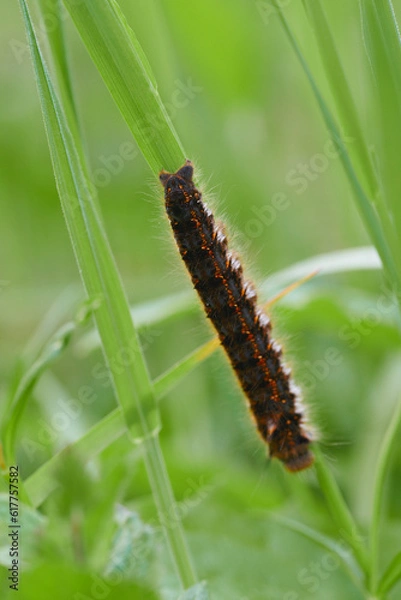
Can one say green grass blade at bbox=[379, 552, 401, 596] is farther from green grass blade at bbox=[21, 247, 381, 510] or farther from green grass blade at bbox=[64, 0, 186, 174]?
green grass blade at bbox=[64, 0, 186, 174]

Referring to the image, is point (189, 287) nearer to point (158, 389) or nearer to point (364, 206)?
point (158, 389)

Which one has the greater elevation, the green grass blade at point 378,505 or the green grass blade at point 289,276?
the green grass blade at point 289,276

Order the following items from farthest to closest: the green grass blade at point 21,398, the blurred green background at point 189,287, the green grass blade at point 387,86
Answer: the blurred green background at point 189,287, the green grass blade at point 21,398, the green grass blade at point 387,86

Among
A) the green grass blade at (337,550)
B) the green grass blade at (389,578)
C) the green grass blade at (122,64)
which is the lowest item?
the green grass blade at (389,578)

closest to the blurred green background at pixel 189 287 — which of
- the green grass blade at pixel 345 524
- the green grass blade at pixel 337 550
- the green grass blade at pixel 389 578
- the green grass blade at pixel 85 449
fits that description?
the green grass blade at pixel 85 449

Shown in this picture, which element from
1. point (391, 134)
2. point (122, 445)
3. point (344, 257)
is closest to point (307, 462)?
point (122, 445)

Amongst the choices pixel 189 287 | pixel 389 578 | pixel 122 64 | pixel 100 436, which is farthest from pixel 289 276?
pixel 122 64

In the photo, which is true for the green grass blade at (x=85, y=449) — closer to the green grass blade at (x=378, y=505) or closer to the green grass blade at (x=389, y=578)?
the green grass blade at (x=378, y=505)
